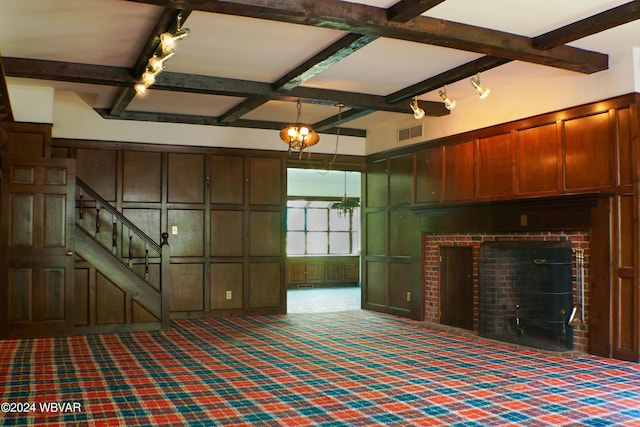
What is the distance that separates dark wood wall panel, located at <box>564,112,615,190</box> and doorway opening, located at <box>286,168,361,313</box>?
8.03 meters

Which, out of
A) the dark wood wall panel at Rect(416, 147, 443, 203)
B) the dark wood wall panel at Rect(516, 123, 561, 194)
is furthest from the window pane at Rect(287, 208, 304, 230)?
the dark wood wall panel at Rect(516, 123, 561, 194)

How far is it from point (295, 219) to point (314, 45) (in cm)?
1017

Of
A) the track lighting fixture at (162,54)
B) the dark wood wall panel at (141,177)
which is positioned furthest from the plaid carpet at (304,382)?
the track lighting fixture at (162,54)

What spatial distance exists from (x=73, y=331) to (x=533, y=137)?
19.7ft

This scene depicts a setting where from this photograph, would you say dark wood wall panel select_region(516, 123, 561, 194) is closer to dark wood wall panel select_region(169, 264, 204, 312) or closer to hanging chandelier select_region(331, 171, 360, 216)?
dark wood wall panel select_region(169, 264, 204, 312)

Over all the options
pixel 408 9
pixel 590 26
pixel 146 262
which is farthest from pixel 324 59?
pixel 146 262

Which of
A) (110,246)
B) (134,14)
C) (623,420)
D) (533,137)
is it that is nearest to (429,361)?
(623,420)

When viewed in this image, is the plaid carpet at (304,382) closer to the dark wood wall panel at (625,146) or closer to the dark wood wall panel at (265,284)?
the dark wood wall panel at (625,146)

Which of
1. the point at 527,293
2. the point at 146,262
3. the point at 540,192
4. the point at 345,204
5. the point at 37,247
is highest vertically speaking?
the point at 345,204

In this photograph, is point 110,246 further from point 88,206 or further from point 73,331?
point 73,331

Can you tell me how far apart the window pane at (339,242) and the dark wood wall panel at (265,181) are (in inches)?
251

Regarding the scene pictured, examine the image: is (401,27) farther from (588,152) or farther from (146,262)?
(146,262)

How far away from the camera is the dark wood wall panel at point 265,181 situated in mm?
9500

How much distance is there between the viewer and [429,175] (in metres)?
8.51
